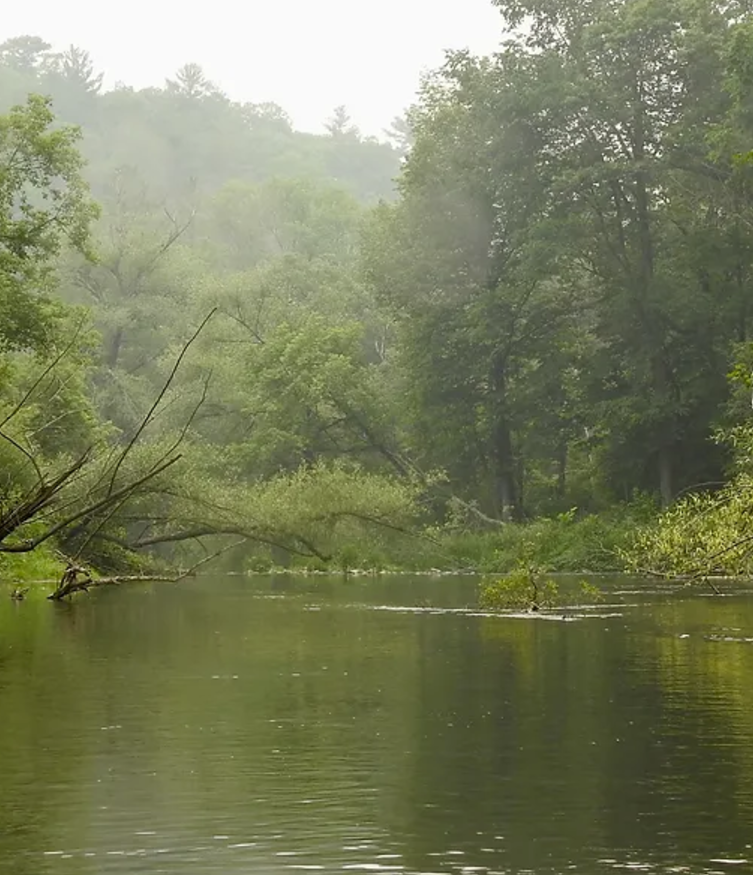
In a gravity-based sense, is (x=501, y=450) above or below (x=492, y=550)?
above

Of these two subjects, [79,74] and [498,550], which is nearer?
[498,550]

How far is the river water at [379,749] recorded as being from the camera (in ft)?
45.1

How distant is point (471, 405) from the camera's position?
228 feet

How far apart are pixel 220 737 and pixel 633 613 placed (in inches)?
741

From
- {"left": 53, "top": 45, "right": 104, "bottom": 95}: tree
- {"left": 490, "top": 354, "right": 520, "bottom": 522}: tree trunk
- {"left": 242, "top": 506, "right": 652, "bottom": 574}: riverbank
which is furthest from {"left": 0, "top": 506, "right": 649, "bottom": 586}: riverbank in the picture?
{"left": 53, "top": 45, "right": 104, "bottom": 95}: tree

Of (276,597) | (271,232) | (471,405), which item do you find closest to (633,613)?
(276,597)

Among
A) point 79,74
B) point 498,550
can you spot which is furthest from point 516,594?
point 79,74

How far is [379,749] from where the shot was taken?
18547 mm

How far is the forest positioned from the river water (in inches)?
753

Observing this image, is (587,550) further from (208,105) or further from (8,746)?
(208,105)

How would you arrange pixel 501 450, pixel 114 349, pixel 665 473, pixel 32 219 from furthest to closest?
pixel 114 349 < pixel 501 450 < pixel 665 473 < pixel 32 219

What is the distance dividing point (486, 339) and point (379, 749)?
157 feet

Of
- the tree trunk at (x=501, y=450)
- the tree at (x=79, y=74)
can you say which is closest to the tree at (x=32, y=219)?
the tree trunk at (x=501, y=450)

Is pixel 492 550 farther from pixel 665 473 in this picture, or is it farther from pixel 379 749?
pixel 379 749
